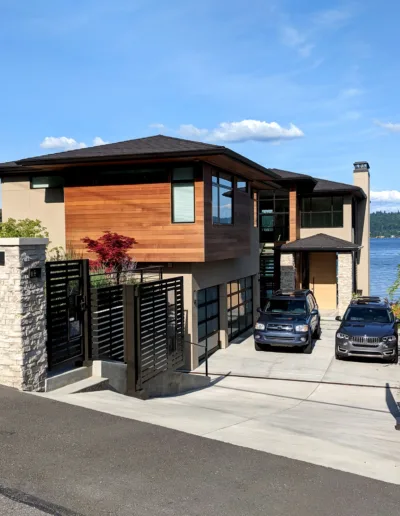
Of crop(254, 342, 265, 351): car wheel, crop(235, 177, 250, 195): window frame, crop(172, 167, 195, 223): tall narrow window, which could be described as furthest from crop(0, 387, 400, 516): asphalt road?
crop(235, 177, 250, 195): window frame

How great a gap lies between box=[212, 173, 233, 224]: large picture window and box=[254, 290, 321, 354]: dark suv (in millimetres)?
3474

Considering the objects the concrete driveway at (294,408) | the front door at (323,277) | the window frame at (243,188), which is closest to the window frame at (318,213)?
the front door at (323,277)

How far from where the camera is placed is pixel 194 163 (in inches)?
602

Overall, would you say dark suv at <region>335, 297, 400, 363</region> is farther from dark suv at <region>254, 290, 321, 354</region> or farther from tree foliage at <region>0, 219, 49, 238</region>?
tree foliage at <region>0, 219, 49, 238</region>

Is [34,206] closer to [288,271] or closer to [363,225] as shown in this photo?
[288,271]

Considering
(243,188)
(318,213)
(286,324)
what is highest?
(243,188)

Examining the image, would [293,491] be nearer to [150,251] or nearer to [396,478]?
[396,478]

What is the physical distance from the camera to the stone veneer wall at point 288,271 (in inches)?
1128

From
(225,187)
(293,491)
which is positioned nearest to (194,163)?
(225,187)

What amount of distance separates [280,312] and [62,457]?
1322cm

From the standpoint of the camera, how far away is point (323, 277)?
104ft

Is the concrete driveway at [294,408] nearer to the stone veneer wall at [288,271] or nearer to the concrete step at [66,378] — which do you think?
the concrete step at [66,378]

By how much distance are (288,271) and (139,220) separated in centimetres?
1454

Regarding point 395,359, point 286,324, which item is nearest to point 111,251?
point 286,324
